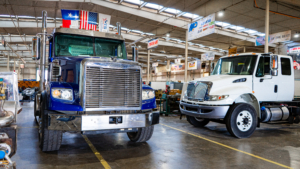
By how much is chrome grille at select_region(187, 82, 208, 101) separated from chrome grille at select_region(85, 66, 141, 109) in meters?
2.67

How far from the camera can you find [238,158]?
4426 mm

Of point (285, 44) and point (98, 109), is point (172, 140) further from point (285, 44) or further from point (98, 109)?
point (285, 44)

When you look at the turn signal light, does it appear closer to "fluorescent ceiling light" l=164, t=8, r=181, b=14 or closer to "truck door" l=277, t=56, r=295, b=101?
"truck door" l=277, t=56, r=295, b=101

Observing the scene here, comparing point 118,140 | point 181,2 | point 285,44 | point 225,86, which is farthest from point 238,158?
point 285,44

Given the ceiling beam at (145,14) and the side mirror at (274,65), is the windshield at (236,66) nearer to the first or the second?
the side mirror at (274,65)

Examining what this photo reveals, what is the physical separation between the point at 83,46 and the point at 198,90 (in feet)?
11.3

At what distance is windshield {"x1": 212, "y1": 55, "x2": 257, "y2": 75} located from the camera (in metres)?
6.75

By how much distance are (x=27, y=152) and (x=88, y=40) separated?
2812 millimetres

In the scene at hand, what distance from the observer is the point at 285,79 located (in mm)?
7039

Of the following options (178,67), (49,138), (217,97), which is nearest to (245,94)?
(217,97)

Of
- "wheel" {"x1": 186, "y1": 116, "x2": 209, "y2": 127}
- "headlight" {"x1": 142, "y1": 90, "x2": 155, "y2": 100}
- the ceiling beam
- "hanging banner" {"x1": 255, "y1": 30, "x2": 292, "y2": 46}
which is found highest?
the ceiling beam

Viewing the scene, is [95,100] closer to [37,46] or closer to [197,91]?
[37,46]

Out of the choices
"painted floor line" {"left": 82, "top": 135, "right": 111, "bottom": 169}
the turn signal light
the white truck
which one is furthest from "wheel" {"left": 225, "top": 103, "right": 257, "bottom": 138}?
the turn signal light

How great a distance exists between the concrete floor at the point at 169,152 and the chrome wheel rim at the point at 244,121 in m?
0.34
